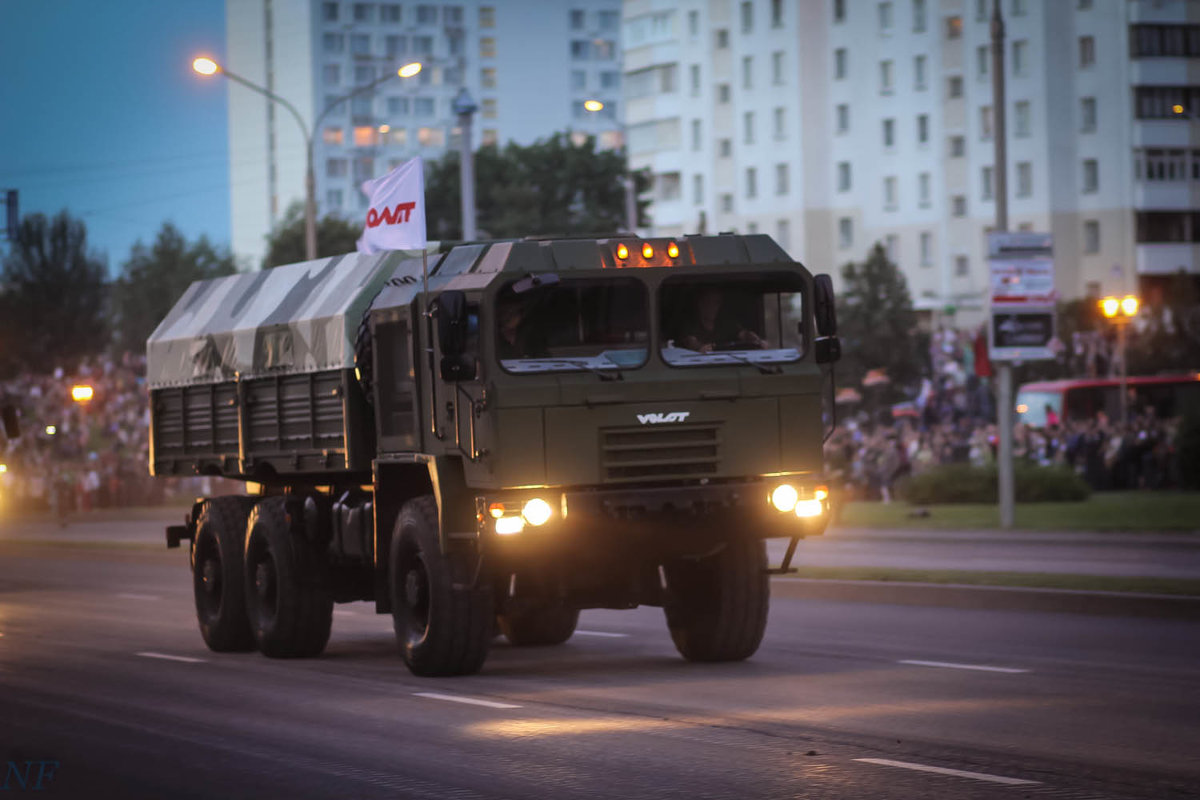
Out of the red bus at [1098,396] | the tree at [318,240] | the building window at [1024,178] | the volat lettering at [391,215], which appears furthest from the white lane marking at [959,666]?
the building window at [1024,178]

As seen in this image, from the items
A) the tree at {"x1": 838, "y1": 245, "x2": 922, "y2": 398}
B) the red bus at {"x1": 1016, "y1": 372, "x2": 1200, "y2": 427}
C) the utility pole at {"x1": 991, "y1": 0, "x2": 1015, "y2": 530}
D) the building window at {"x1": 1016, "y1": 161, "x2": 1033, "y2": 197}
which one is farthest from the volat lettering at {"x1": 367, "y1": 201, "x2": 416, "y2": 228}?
the building window at {"x1": 1016, "y1": 161, "x2": 1033, "y2": 197}

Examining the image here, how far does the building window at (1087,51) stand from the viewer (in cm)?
9838

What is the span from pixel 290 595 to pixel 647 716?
5363 millimetres

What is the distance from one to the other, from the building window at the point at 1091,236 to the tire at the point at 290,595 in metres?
85.4

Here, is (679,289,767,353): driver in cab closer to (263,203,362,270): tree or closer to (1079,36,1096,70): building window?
(263,203,362,270): tree

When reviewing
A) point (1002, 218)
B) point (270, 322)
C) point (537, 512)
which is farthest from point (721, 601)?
point (1002, 218)

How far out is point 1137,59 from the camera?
97000 mm

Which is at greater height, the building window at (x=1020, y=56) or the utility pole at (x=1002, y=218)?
the building window at (x=1020, y=56)

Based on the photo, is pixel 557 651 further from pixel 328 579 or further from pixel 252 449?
pixel 252 449

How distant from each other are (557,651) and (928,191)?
92.6 m

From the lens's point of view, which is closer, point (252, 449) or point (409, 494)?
point (409, 494)

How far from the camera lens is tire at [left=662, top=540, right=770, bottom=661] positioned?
1502 centimetres

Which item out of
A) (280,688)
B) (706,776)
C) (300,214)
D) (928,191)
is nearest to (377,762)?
(706,776)

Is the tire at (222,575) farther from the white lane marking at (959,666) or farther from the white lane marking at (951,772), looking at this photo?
the white lane marking at (951,772)
